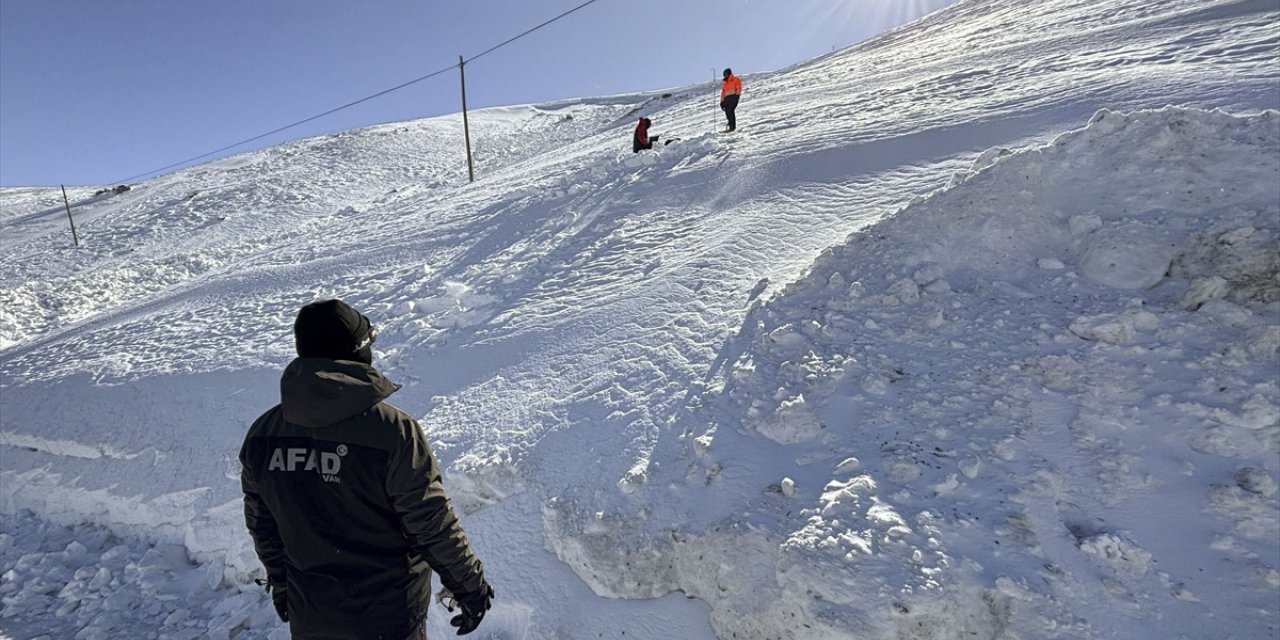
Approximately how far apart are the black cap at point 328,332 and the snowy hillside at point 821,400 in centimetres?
218

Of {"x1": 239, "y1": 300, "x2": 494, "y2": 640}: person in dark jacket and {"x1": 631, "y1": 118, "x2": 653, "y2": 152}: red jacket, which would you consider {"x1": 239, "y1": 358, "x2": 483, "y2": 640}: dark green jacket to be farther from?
{"x1": 631, "y1": 118, "x2": 653, "y2": 152}: red jacket

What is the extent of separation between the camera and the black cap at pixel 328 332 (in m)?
2.21

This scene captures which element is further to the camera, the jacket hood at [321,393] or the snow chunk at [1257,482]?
the snow chunk at [1257,482]

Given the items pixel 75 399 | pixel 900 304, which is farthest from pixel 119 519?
pixel 900 304

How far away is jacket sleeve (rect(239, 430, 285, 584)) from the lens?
2.37 metres

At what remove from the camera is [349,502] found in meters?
2.18

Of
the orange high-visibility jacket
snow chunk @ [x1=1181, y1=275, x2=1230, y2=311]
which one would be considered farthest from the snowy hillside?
the orange high-visibility jacket

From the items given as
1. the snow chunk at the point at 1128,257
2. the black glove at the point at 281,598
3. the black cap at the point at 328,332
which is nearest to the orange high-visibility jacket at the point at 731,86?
the snow chunk at the point at 1128,257

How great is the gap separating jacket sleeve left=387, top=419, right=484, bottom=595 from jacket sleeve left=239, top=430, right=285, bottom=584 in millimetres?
637

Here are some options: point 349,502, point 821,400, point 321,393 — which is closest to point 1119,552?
point 821,400

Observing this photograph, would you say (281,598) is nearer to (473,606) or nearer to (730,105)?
(473,606)

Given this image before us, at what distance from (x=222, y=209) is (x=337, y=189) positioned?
457 cm

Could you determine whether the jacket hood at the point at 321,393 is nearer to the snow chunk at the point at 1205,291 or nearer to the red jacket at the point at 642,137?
the snow chunk at the point at 1205,291

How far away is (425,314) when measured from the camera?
25.0ft
